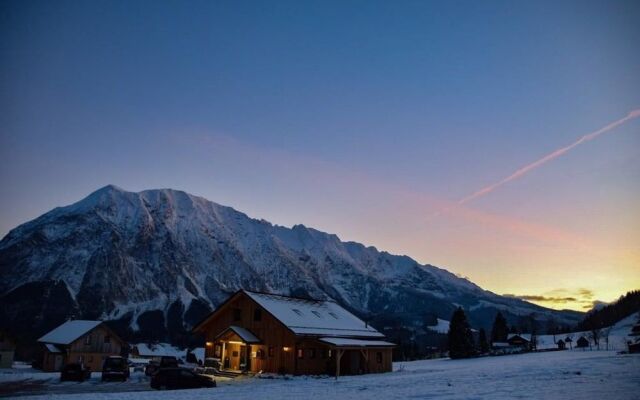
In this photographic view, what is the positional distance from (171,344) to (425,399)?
535 ft

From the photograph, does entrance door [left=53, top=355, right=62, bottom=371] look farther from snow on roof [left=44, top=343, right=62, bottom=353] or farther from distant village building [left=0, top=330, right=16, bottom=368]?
distant village building [left=0, top=330, right=16, bottom=368]

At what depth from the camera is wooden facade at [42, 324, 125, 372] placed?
2270 inches

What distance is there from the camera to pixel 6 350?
63344 millimetres

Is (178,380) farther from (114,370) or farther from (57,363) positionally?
(57,363)

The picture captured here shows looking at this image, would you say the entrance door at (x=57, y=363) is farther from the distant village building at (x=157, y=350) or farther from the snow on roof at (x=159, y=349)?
the snow on roof at (x=159, y=349)

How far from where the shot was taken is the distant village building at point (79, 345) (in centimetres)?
5791

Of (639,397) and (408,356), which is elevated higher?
(639,397)

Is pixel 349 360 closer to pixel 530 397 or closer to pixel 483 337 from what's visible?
pixel 530 397

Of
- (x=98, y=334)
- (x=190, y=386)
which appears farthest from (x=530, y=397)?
(x=98, y=334)

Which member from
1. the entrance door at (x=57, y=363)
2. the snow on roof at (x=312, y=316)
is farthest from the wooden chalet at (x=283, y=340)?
the entrance door at (x=57, y=363)

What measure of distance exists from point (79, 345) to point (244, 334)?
2655 centimetres

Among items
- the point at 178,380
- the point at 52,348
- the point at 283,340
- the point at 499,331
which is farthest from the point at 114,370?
the point at 499,331

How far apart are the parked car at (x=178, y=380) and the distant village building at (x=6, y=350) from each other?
145ft

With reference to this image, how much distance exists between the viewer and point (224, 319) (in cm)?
5181
